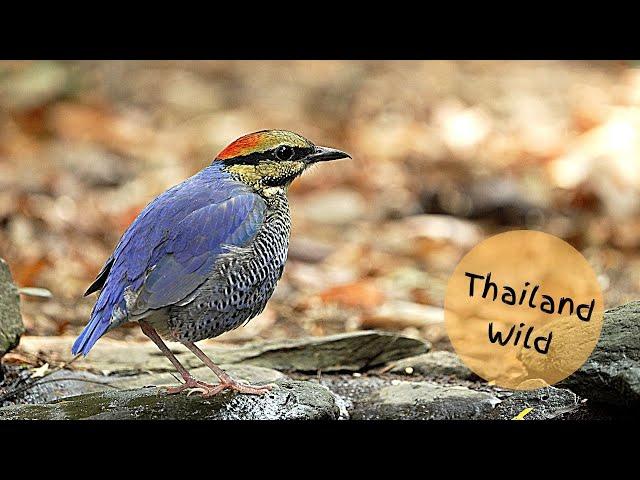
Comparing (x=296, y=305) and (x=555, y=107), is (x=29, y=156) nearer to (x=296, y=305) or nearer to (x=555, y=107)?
(x=296, y=305)

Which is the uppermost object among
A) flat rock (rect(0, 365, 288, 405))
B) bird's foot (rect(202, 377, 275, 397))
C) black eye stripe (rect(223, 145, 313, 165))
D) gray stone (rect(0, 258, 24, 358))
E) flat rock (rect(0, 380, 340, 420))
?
black eye stripe (rect(223, 145, 313, 165))

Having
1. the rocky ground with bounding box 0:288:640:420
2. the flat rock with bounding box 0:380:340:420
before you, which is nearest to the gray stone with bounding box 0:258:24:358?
the rocky ground with bounding box 0:288:640:420

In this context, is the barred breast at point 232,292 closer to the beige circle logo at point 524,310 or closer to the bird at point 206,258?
the bird at point 206,258

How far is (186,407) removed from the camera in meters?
4.27

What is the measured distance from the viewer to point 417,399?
4609 mm

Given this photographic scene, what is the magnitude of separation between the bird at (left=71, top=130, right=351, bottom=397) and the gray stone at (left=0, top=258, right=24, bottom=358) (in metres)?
0.46

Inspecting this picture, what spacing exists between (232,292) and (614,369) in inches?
63.3

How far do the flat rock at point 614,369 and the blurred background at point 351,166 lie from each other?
2.19m

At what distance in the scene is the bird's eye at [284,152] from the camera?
15.1ft

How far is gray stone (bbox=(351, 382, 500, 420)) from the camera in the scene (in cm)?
445

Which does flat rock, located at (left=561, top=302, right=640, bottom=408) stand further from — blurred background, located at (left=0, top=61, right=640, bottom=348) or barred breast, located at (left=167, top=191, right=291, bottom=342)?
blurred background, located at (left=0, top=61, right=640, bottom=348)

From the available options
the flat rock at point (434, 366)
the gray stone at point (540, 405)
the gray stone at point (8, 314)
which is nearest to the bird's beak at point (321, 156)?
the flat rock at point (434, 366)

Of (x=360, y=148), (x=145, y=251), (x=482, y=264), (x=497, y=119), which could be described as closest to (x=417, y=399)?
(x=145, y=251)
